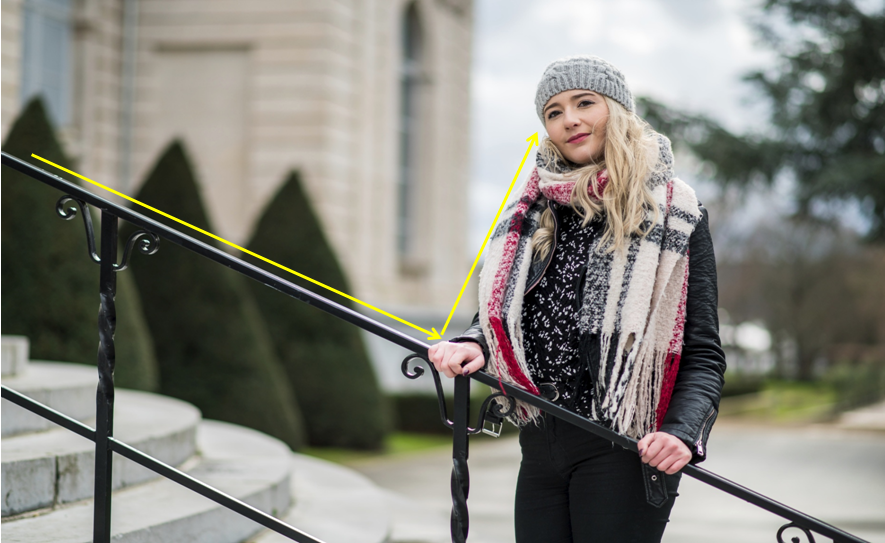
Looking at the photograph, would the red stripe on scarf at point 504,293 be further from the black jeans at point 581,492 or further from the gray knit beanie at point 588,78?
the gray knit beanie at point 588,78

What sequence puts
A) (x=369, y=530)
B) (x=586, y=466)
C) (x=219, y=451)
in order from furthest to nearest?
(x=219, y=451) → (x=369, y=530) → (x=586, y=466)

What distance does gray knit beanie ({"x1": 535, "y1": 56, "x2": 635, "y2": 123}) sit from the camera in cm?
238

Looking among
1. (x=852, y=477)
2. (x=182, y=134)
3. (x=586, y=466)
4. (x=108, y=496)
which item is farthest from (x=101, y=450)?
(x=182, y=134)

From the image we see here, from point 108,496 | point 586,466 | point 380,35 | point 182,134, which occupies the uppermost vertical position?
point 380,35

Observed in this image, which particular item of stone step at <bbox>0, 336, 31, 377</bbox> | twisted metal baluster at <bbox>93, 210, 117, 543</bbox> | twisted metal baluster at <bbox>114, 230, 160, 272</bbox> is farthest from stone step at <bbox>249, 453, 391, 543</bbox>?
twisted metal baluster at <bbox>114, 230, 160, 272</bbox>

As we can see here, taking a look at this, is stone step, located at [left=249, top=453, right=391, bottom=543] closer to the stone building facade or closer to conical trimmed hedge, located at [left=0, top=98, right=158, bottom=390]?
conical trimmed hedge, located at [left=0, top=98, right=158, bottom=390]

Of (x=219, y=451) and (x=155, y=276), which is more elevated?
(x=155, y=276)

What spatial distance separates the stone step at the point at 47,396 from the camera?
392cm

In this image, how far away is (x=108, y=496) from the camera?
2.57 meters

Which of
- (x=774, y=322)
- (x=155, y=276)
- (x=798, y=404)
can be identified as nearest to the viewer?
(x=155, y=276)

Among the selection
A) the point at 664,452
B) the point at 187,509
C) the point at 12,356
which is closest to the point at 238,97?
the point at 12,356

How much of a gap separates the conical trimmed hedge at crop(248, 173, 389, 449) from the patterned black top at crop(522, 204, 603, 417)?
8.21 meters

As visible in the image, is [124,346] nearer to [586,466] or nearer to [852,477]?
[586,466]

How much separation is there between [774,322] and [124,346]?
130 feet
